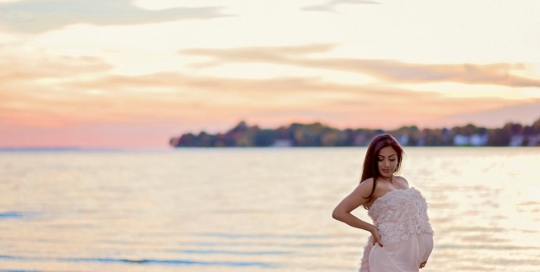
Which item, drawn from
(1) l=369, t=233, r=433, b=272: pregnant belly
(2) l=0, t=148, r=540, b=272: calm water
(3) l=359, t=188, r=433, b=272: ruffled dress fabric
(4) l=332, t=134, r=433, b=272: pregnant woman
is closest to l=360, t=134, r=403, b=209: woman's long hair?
(4) l=332, t=134, r=433, b=272: pregnant woman

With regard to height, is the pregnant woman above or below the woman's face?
below

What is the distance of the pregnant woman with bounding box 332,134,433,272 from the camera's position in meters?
4.90

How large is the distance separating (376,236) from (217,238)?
14.3m

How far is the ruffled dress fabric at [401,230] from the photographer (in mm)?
4891

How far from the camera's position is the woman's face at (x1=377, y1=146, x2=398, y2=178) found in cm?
493

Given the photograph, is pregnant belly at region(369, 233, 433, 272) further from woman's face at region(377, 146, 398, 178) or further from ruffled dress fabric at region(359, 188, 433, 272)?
woman's face at region(377, 146, 398, 178)

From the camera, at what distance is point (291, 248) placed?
1688 cm

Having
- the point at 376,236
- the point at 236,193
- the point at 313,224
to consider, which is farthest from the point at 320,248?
the point at 236,193

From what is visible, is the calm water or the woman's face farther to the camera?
the calm water

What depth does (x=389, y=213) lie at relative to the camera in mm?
4918

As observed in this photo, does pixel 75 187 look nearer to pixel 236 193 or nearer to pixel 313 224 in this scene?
pixel 236 193

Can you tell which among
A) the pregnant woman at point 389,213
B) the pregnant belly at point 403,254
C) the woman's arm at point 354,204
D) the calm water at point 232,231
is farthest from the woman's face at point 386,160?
the calm water at point 232,231

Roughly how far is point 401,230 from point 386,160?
1.64 ft

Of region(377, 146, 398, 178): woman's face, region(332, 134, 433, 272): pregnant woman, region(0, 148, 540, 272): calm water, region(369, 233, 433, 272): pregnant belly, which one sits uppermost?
region(377, 146, 398, 178): woman's face
